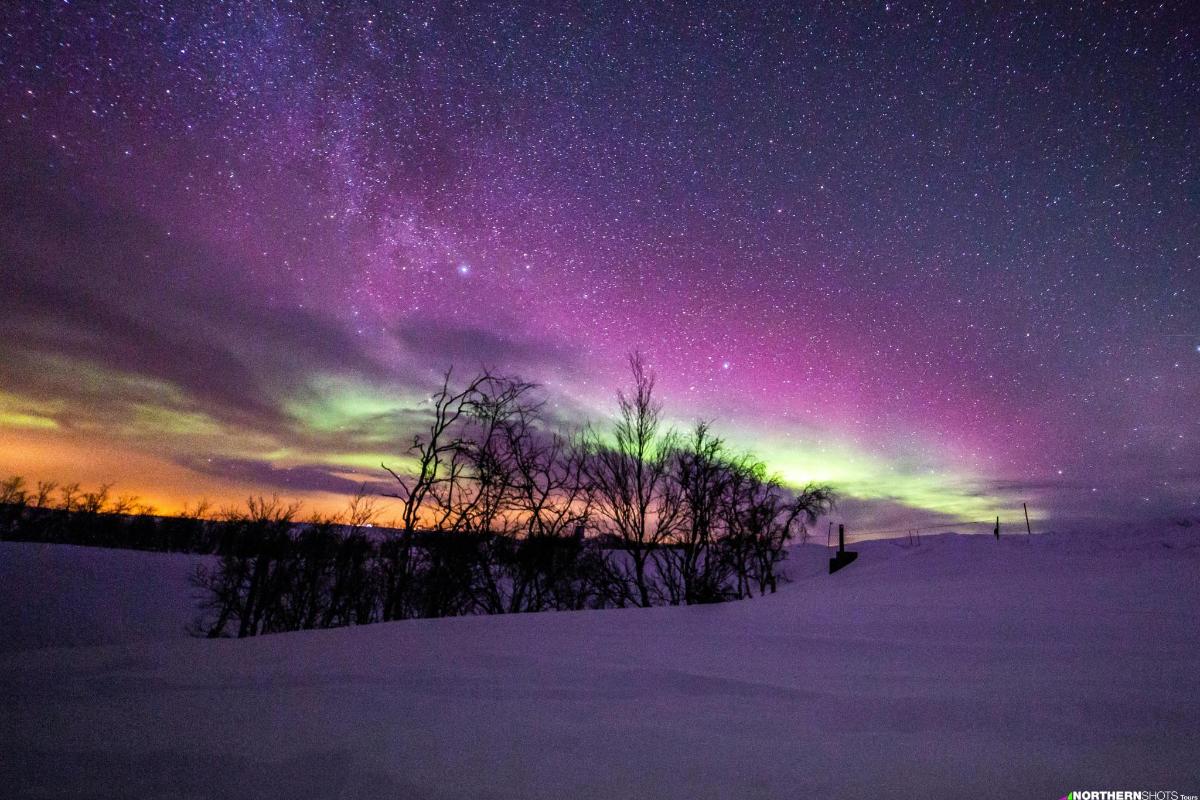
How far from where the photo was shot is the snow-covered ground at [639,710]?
5.64ft

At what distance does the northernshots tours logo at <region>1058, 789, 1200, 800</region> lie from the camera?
1522mm

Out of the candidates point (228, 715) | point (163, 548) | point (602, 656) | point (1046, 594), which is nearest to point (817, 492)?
point (1046, 594)

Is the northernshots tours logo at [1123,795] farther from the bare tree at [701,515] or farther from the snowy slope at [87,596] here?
the snowy slope at [87,596]

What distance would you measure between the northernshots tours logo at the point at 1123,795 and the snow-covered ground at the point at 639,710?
23 millimetres

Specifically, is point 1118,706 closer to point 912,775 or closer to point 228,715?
point 912,775

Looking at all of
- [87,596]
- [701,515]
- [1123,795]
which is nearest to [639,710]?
[1123,795]

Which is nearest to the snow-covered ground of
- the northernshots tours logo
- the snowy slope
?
the northernshots tours logo

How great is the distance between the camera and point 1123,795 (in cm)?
154

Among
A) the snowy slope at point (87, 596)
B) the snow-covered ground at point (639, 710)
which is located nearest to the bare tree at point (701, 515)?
the snow-covered ground at point (639, 710)

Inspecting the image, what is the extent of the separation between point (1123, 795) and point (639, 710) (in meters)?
1.74

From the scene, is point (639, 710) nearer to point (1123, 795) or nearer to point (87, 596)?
point (1123, 795)

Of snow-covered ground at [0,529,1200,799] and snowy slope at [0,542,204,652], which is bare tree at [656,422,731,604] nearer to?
snow-covered ground at [0,529,1200,799]

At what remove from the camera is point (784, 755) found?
1.85 meters

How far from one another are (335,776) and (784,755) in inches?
67.1
